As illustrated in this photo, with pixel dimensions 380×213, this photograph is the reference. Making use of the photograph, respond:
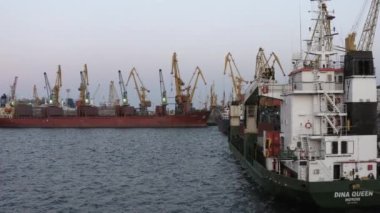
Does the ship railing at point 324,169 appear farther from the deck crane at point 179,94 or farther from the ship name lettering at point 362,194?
the deck crane at point 179,94

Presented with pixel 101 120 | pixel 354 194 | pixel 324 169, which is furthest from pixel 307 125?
pixel 101 120

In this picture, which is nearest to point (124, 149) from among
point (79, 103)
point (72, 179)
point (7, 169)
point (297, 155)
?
point (7, 169)

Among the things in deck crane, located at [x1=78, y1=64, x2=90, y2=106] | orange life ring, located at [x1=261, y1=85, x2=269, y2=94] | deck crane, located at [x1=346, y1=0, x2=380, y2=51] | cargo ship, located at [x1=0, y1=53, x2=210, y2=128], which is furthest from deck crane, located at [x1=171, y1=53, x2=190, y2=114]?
orange life ring, located at [x1=261, y1=85, x2=269, y2=94]

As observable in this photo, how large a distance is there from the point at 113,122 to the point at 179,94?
74.1ft

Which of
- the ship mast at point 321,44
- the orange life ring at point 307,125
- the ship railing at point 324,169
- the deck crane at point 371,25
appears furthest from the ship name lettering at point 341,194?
the deck crane at point 371,25

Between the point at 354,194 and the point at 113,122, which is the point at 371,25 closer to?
the point at 354,194

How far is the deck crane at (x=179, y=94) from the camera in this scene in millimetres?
149125

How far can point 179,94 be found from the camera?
151000 millimetres

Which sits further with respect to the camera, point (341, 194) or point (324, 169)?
point (324, 169)

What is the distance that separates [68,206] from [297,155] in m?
14.8

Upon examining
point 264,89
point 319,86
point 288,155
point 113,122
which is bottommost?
point 288,155

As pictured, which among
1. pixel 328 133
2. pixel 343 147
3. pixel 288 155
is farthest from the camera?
pixel 288 155

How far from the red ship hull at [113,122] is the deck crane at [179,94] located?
23.7ft

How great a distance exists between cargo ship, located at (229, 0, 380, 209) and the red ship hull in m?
110
